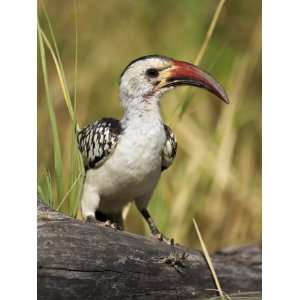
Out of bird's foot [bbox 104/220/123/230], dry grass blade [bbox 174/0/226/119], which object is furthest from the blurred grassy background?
bird's foot [bbox 104/220/123/230]

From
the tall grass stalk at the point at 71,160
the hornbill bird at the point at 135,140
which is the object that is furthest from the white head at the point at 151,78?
the tall grass stalk at the point at 71,160

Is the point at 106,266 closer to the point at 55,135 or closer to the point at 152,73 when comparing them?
the point at 55,135

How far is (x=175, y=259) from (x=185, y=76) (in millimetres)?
488

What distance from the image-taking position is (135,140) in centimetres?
224

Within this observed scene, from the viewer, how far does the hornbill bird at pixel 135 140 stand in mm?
2250

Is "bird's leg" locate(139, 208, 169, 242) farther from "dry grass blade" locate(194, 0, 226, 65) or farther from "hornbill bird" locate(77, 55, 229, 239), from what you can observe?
"dry grass blade" locate(194, 0, 226, 65)

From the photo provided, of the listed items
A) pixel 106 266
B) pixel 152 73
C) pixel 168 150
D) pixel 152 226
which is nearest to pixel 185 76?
pixel 152 73

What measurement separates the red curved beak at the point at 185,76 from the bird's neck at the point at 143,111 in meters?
0.06

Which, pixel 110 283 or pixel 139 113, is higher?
pixel 139 113

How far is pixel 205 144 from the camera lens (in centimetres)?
280

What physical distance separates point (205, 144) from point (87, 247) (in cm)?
78
